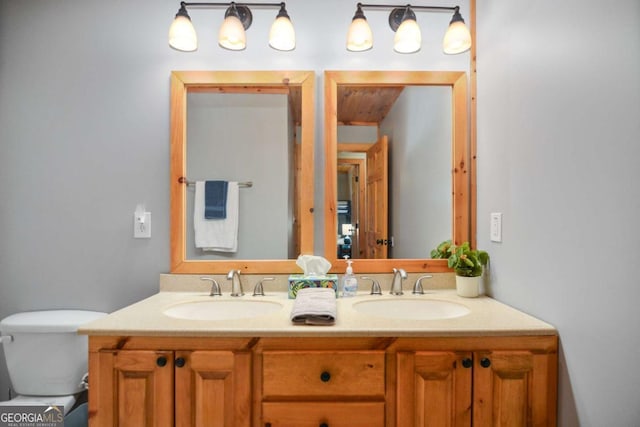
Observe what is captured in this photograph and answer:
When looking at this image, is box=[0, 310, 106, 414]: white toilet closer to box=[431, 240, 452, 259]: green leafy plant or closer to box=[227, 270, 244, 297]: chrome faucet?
box=[227, 270, 244, 297]: chrome faucet

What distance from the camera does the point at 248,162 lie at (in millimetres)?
1537

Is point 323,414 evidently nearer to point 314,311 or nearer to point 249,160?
point 314,311

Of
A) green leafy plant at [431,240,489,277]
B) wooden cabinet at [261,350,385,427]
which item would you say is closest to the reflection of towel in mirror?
wooden cabinet at [261,350,385,427]

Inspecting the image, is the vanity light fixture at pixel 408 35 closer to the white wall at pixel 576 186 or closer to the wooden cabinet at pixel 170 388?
the white wall at pixel 576 186

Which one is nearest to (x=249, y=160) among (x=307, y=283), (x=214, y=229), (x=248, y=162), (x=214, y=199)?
(x=248, y=162)

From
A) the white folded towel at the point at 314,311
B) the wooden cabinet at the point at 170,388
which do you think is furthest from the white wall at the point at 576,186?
the wooden cabinet at the point at 170,388

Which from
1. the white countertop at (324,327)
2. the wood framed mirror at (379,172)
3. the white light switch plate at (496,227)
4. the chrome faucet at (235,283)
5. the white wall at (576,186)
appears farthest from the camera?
the wood framed mirror at (379,172)

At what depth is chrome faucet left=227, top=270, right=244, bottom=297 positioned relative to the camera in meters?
1.41

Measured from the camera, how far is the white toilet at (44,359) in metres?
1.33

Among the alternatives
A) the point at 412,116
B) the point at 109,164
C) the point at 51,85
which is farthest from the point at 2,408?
the point at 412,116

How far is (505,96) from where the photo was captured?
49.6 inches

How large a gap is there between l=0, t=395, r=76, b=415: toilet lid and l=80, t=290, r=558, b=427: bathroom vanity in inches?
20.3

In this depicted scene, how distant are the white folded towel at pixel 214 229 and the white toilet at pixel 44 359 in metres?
0.61

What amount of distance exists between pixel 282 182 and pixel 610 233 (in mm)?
1174
